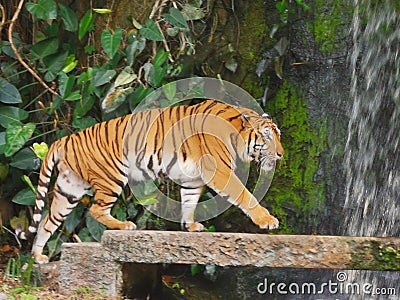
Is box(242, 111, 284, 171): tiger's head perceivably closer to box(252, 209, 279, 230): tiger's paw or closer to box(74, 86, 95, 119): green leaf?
box(252, 209, 279, 230): tiger's paw

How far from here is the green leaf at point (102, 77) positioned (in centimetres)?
415

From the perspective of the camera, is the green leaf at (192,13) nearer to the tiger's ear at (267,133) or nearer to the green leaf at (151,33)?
the green leaf at (151,33)

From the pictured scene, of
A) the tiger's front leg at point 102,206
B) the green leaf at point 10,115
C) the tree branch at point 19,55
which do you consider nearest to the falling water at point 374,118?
the tiger's front leg at point 102,206

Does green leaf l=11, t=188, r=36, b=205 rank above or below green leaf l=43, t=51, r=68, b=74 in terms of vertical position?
below

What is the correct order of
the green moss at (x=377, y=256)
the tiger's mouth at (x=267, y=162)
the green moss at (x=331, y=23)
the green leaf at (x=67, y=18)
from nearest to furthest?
→ the green moss at (x=377, y=256) < the tiger's mouth at (x=267, y=162) < the green moss at (x=331, y=23) < the green leaf at (x=67, y=18)

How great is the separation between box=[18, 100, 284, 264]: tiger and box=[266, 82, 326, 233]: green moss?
2.53 ft

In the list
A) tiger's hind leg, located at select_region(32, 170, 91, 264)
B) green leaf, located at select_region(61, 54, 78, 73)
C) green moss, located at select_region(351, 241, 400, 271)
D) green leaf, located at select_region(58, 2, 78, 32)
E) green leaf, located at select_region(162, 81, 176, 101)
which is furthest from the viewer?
green leaf, located at select_region(58, 2, 78, 32)

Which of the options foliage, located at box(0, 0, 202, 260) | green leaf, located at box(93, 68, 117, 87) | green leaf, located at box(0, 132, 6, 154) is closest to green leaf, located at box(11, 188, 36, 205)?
foliage, located at box(0, 0, 202, 260)

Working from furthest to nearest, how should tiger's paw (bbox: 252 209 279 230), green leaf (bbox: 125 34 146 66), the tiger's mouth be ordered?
green leaf (bbox: 125 34 146 66), the tiger's mouth, tiger's paw (bbox: 252 209 279 230)

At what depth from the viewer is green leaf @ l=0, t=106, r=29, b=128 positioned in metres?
4.35

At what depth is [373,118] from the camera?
4293 millimetres

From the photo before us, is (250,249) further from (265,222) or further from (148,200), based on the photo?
(148,200)

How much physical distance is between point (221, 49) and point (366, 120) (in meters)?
1.09

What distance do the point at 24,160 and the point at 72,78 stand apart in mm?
649
